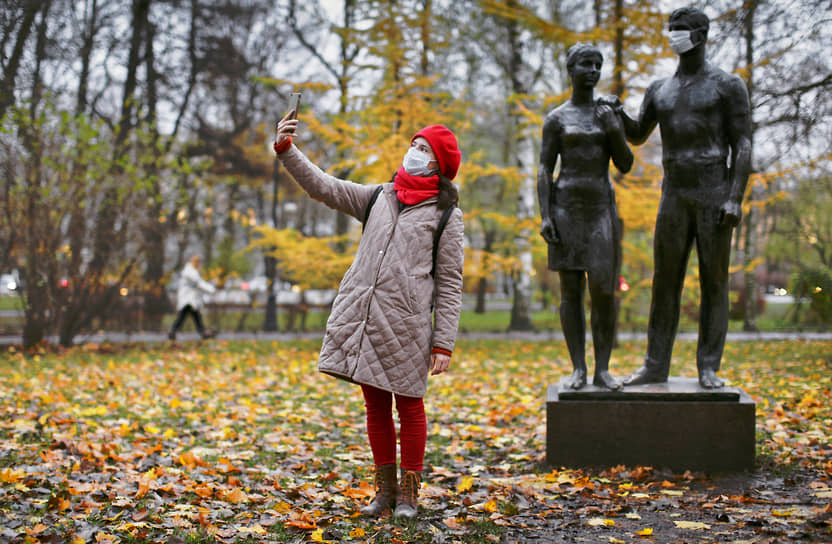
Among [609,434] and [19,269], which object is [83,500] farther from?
[19,269]

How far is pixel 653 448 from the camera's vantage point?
4770 mm

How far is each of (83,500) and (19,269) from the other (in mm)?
9656

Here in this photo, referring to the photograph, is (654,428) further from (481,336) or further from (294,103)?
(481,336)

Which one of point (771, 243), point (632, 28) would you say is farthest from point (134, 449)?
point (771, 243)

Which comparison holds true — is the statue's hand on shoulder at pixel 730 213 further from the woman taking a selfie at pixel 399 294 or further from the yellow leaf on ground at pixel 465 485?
the yellow leaf on ground at pixel 465 485

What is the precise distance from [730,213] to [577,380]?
1534 mm

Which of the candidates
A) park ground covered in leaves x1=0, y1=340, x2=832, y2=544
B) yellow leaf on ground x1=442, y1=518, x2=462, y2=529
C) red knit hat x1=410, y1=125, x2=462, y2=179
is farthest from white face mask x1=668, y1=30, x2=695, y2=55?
yellow leaf on ground x1=442, y1=518, x2=462, y2=529

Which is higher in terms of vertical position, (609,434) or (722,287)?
(722,287)

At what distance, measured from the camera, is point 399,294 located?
3611 millimetres

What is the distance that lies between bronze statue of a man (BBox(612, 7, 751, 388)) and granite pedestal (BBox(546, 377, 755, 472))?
0.79ft

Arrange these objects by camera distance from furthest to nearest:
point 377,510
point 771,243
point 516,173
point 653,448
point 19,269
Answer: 1. point 771,243
2. point 516,173
3. point 19,269
4. point 653,448
5. point 377,510

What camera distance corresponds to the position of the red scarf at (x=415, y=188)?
148 inches

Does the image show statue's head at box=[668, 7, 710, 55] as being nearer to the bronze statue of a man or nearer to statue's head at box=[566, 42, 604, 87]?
the bronze statue of a man

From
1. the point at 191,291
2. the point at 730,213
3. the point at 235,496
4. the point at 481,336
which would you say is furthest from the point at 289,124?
the point at 481,336
